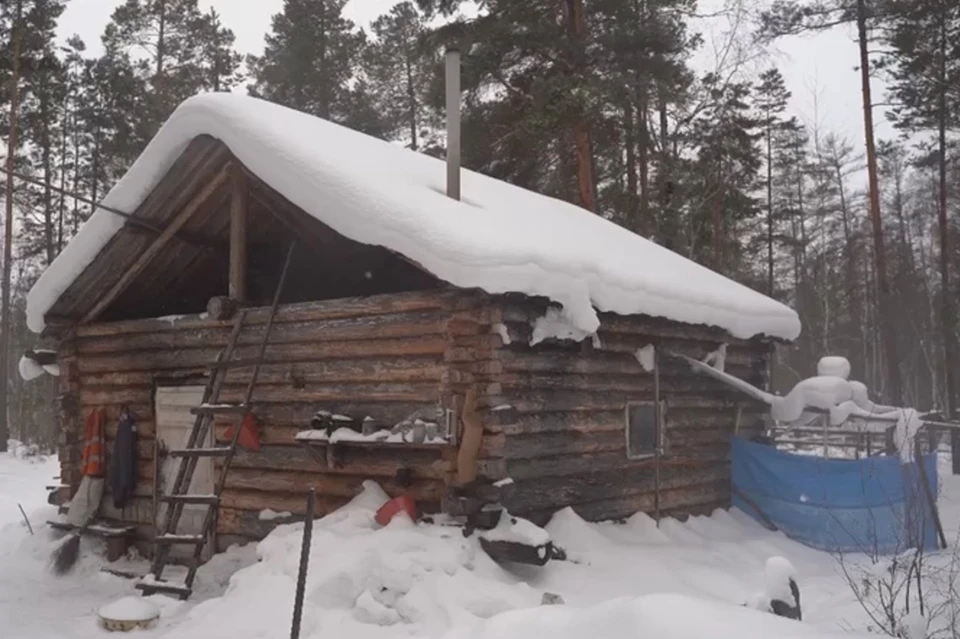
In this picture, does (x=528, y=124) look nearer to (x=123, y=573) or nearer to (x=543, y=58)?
(x=543, y=58)

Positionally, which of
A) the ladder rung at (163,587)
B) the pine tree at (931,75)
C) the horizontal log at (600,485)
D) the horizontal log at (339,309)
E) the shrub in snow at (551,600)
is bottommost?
the ladder rung at (163,587)

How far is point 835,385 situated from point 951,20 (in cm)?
1337

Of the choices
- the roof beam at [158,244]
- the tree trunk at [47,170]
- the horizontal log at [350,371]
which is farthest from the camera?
the tree trunk at [47,170]

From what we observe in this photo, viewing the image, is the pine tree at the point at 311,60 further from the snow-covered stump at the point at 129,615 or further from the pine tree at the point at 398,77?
the snow-covered stump at the point at 129,615

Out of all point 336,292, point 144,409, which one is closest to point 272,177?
point 336,292

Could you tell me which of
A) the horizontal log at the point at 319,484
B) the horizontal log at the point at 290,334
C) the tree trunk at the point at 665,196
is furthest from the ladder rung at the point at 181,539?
the tree trunk at the point at 665,196

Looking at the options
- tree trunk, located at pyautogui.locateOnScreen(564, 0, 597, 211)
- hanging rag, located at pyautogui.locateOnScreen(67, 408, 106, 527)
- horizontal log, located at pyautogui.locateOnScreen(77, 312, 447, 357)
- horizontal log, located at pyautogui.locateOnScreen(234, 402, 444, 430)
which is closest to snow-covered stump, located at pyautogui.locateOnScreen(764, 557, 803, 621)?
horizontal log, located at pyautogui.locateOnScreen(234, 402, 444, 430)

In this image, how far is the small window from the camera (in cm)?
988

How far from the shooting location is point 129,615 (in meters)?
7.00

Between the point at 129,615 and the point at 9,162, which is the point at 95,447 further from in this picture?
the point at 9,162

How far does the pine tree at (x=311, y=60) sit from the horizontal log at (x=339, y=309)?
1786 centimetres

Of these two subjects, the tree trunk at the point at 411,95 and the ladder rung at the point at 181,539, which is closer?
the ladder rung at the point at 181,539

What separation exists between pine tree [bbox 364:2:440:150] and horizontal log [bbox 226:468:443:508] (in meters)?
22.2

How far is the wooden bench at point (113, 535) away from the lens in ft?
34.2
